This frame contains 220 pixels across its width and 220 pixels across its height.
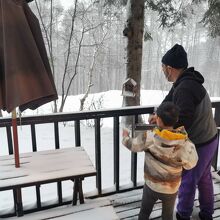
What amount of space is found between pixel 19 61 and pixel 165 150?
1.02m

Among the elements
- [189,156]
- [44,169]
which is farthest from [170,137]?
[44,169]

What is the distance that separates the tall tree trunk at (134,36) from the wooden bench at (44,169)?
338cm

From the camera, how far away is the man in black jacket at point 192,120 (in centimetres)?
178

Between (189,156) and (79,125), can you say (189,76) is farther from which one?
(79,125)

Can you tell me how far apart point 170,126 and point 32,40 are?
0.98 metres

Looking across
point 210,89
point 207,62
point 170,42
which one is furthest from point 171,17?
point 210,89

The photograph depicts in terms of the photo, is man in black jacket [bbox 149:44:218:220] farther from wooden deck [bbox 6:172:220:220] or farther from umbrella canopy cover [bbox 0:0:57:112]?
umbrella canopy cover [bbox 0:0:57:112]

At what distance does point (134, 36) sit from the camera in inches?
222

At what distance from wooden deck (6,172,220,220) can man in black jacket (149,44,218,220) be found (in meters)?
0.26

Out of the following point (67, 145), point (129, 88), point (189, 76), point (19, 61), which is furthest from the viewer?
point (67, 145)

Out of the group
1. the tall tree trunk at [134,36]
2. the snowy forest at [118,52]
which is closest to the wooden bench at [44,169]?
the tall tree trunk at [134,36]

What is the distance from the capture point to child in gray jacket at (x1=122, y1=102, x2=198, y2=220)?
1658 millimetres

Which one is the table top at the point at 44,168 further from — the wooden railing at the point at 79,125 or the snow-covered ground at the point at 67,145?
the snow-covered ground at the point at 67,145

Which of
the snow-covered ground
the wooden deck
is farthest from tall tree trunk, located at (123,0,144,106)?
the wooden deck
